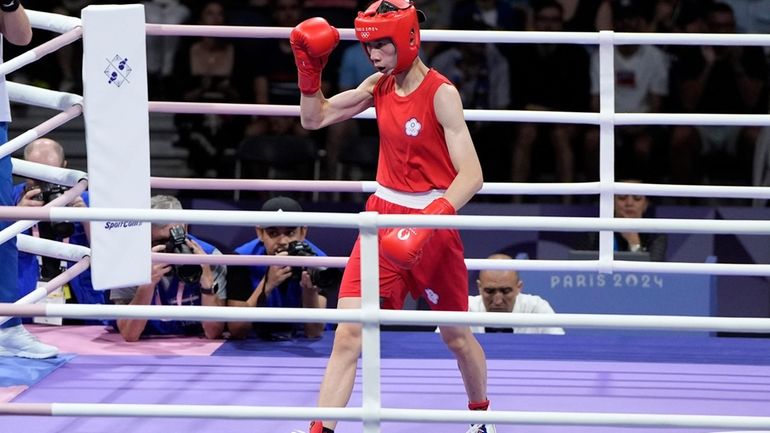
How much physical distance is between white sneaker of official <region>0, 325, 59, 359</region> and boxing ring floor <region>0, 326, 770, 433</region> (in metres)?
0.04

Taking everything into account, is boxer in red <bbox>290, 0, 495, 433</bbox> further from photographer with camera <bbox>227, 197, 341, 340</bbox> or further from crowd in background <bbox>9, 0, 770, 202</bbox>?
crowd in background <bbox>9, 0, 770, 202</bbox>

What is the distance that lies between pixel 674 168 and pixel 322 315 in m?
5.59

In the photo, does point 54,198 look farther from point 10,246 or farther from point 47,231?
point 47,231

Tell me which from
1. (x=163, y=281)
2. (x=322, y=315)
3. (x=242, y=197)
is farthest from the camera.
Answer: (x=242, y=197)

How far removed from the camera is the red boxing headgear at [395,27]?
3676 mm

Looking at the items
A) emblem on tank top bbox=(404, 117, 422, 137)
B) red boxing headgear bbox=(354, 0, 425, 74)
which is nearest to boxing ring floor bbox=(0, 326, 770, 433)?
emblem on tank top bbox=(404, 117, 422, 137)

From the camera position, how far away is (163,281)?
537 cm

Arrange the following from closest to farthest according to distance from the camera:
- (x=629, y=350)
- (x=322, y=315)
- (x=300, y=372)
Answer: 1. (x=322, y=315)
2. (x=300, y=372)
3. (x=629, y=350)

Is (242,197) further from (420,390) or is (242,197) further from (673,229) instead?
(673,229)

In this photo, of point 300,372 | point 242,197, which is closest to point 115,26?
point 300,372

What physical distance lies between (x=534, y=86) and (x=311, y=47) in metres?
4.61

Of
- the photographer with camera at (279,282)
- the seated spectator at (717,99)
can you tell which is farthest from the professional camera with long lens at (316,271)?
the seated spectator at (717,99)

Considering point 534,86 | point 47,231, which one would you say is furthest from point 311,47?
point 534,86

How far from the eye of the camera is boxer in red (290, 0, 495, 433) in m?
3.64
